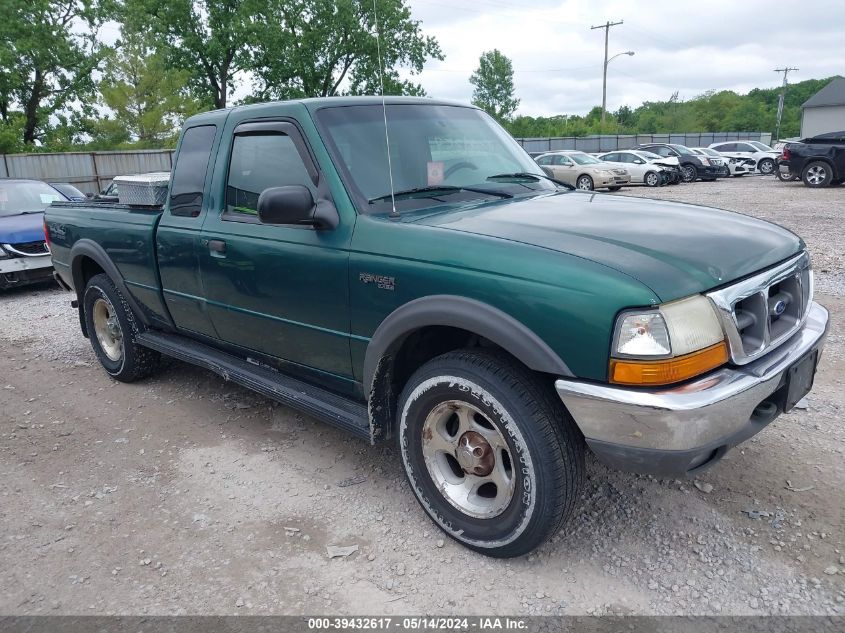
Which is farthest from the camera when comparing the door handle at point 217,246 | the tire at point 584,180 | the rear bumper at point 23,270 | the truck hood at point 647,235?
the tire at point 584,180

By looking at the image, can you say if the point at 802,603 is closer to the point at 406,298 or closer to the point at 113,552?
the point at 406,298

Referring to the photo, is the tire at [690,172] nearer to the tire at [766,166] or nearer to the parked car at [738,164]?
the parked car at [738,164]

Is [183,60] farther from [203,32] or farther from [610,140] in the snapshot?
[610,140]

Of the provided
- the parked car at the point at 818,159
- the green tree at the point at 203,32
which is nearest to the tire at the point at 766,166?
the parked car at the point at 818,159

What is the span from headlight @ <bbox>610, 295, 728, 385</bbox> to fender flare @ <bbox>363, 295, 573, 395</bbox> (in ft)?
0.70

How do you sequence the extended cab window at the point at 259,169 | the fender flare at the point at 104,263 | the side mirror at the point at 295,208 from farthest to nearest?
the fender flare at the point at 104,263 → the extended cab window at the point at 259,169 → the side mirror at the point at 295,208

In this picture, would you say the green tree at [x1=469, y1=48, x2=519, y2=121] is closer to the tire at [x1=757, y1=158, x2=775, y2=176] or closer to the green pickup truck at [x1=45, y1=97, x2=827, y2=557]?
the tire at [x1=757, y1=158, x2=775, y2=176]

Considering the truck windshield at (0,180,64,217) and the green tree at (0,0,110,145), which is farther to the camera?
the green tree at (0,0,110,145)

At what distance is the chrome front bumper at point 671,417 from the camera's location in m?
2.20

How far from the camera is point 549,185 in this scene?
3.84 metres

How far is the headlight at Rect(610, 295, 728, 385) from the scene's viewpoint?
2221mm

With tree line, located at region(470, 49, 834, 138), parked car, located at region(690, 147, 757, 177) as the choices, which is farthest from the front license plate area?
tree line, located at region(470, 49, 834, 138)

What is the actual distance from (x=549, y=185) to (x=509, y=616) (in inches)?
94.5

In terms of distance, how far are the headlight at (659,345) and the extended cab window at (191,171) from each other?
2.78m
